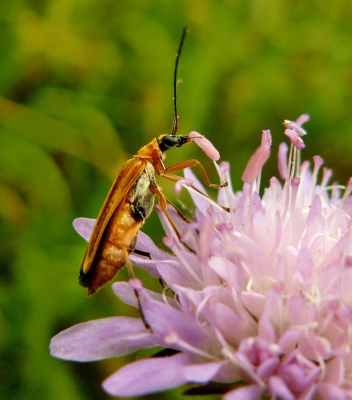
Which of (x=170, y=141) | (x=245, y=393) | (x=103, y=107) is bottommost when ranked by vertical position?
(x=245, y=393)

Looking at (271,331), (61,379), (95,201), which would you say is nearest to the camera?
(271,331)

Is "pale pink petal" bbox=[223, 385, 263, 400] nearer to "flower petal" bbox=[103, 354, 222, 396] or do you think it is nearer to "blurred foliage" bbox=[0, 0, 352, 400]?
"flower petal" bbox=[103, 354, 222, 396]

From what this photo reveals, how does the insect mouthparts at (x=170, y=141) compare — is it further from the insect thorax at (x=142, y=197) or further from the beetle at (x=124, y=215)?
the insect thorax at (x=142, y=197)

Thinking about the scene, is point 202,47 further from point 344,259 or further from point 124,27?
point 344,259

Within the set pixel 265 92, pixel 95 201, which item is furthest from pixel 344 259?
pixel 265 92

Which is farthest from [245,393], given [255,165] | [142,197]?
[142,197]

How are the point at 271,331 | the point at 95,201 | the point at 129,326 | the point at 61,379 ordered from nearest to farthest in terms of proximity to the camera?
the point at 271,331 < the point at 129,326 < the point at 61,379 < the point at 95,201

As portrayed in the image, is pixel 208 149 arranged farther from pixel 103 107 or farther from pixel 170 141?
Answer: pixel 103 107
